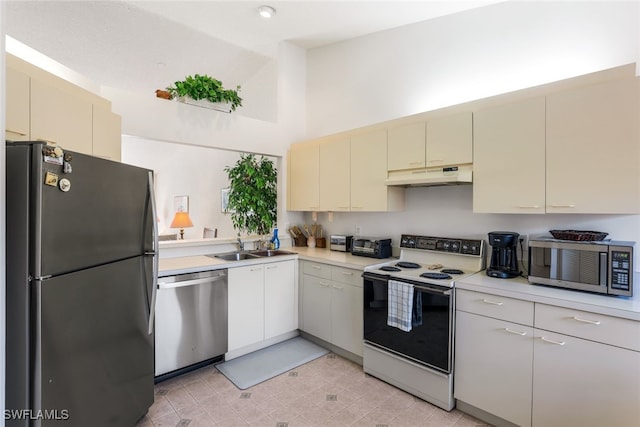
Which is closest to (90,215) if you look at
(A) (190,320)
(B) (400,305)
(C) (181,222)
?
(A) (190,320)

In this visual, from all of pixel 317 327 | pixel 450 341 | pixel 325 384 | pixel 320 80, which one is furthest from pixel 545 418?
pixel 320 80

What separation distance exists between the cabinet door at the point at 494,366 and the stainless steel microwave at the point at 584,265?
397mm

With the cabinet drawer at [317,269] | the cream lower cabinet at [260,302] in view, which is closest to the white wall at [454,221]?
the cabinet drawer at [317,269]

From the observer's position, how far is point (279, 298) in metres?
3.21

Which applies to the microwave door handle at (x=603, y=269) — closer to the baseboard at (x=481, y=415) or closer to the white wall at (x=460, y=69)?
the white wall at (x=460, y=69)

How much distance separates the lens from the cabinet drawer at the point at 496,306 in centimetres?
185

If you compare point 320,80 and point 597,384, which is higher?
point 320,80

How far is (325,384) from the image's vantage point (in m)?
2.52

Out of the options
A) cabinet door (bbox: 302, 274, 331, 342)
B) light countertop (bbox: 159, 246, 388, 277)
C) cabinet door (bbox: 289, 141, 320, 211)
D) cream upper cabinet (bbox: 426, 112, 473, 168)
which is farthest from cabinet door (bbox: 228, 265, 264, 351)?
cream upper cabinet (bbox: 426, 112, 473, 168)

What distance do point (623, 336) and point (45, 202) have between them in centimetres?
281

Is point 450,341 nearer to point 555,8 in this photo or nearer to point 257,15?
point 555,8

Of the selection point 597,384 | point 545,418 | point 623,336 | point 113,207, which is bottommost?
point 545,418

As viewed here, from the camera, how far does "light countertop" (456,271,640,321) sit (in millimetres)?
1571

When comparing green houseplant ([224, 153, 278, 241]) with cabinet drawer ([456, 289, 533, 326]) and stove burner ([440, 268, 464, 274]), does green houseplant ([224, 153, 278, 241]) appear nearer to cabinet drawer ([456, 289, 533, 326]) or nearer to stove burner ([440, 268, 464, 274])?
stove burner ([440, 268, 464, 274])
